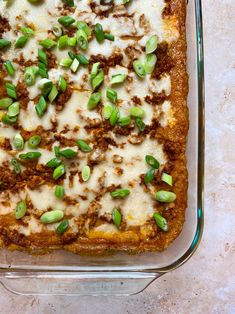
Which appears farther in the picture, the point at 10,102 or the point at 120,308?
the point at 120,308

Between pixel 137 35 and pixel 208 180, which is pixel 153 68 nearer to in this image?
pixel 137 35

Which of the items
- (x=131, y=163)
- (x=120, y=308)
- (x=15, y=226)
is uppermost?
(x=131, y=163)

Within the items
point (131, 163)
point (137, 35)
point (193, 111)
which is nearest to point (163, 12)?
point (137, 35)

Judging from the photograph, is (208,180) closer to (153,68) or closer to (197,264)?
(197,264)

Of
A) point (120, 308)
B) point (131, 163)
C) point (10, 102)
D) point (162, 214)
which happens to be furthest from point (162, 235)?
point (10, 102)

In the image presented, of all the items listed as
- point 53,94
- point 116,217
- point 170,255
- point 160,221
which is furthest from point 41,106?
point 170,255

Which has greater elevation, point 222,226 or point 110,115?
point 110,115

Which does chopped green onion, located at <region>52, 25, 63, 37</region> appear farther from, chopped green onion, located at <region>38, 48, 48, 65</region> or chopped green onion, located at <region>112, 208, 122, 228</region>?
chopped green onion, located at <region>112, 208, 122, 228</region>
